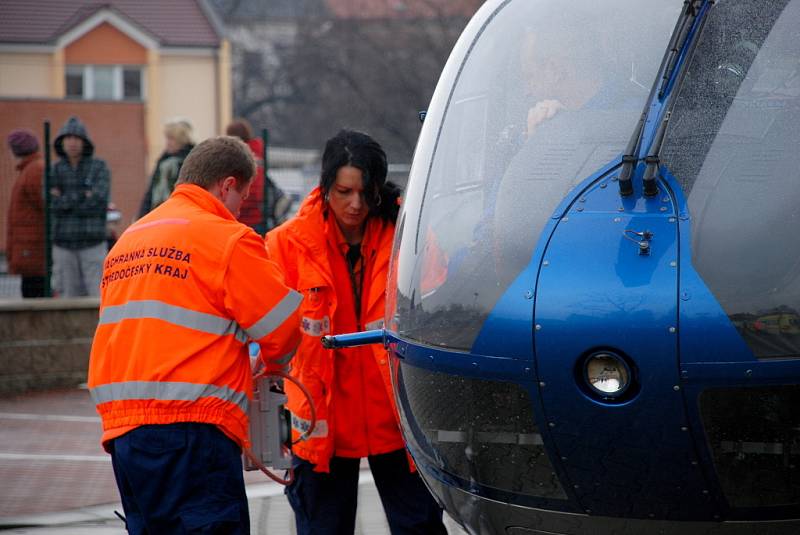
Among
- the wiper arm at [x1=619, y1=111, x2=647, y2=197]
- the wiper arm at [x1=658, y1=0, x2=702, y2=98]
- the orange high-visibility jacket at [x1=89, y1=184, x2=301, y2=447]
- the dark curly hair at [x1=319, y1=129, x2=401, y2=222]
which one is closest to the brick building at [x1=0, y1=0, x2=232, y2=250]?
the dark curly hair at [x1=319, y1=129, x2=401, y2=222]

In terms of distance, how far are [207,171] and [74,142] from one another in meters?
7.19

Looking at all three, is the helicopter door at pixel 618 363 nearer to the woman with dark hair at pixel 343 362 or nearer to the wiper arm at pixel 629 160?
the wiper arm at pixel 629 160

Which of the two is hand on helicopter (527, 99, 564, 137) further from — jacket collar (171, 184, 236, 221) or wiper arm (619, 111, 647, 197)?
jacket collar (171, 184, 236, 221)

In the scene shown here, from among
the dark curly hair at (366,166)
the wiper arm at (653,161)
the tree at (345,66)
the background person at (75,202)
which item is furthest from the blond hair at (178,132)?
the tree at (345,66)

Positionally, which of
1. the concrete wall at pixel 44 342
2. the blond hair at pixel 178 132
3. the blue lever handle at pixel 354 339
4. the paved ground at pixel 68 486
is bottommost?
the paved ground at pixel 68 486

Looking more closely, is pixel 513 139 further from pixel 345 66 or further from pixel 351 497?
pixel 345 66

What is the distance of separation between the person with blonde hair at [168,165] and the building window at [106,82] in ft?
120

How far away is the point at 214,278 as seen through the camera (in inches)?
165

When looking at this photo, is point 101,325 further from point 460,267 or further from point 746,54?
point 746,54

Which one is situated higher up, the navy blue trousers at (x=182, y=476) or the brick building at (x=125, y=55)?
the brick building at (x=125, y=55)

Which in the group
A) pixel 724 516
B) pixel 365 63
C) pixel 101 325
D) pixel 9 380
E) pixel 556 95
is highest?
pixel 365 63

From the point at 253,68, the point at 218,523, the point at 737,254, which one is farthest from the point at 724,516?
the point at 253,68

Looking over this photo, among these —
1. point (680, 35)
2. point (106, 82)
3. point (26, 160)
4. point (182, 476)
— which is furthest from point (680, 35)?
point (106, 82)

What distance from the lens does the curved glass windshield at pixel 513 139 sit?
3.47 m
